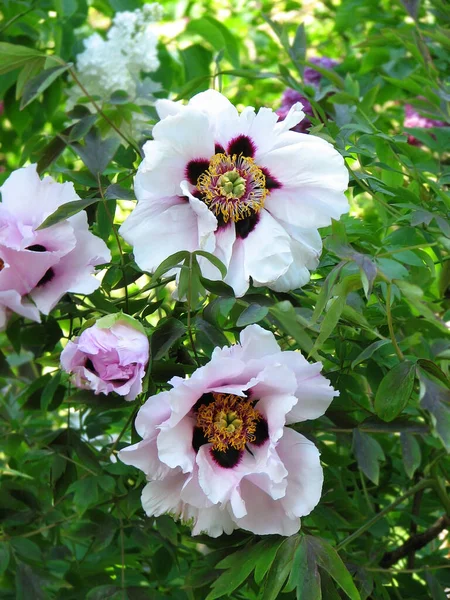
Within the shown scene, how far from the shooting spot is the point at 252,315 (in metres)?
0.46

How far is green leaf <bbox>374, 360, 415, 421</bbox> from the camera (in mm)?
464

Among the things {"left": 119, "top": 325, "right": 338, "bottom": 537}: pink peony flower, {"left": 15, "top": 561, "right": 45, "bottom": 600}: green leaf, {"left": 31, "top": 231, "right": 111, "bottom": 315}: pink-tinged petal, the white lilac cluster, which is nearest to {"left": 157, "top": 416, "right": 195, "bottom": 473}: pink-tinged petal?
{"left": 119, "top": 325, "right": 338, "bottom": 537}: pink peony flower

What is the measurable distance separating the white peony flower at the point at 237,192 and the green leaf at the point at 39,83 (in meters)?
0.11

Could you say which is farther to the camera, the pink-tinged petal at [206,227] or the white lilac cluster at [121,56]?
the white lilac cluster at [121,56]

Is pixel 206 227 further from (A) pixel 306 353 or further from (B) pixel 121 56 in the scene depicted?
(B) pixel 121 56

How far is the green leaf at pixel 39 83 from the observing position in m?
0.57

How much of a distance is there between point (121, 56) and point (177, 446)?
23.7 inches

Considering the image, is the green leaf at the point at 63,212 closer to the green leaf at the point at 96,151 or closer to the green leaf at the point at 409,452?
the green leaf at the point at 96,151

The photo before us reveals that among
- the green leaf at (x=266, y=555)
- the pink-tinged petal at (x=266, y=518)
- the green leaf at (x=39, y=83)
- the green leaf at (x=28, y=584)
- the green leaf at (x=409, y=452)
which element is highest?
the green leaf at (x=39, y=83)

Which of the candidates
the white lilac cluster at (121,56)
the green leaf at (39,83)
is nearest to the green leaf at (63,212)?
the green leaf at (39,83)

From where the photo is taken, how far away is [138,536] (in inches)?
23.3

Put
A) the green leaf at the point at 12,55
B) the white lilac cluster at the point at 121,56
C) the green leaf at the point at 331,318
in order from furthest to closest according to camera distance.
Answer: the white lilac cluster at the point at 121,56 → the green leaf at the point at 12,55 → the green leaf at the point at 331,318

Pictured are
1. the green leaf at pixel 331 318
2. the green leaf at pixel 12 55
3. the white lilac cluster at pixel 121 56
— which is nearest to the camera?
the green leaf at pixel 331 318

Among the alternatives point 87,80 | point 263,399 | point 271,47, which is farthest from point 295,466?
point 271,47
